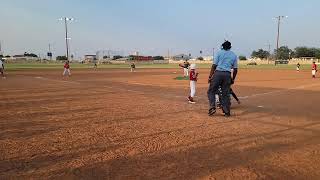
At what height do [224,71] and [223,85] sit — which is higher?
[224,71]

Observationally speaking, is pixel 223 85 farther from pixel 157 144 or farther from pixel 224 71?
pixel 157 144

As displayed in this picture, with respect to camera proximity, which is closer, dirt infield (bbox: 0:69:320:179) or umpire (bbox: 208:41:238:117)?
dirt infield (bbox: 0:69:320:179)

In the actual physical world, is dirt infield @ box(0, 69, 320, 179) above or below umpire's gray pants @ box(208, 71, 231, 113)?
below

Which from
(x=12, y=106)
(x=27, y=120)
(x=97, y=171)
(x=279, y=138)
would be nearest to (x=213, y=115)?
(x=279, y=138)

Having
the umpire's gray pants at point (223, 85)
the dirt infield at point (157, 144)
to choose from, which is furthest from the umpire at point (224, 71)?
the dirt infield at point (157, 144)

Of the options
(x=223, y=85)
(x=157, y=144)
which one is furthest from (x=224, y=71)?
→ (x=157, y=144)

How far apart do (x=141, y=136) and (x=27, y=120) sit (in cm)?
322

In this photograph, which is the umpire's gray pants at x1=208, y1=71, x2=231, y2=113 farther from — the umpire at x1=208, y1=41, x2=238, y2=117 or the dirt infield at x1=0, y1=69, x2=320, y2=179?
the dirt infield at x1=0, y1=69, x2=320, y2=179

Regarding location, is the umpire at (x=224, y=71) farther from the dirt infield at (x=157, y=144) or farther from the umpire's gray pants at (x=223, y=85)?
the dirt infield at (x=157, y=144)

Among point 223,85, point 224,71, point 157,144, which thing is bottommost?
point 157,144

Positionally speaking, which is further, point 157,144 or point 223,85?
point 223,85

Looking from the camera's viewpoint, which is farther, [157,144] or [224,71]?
[224,71]

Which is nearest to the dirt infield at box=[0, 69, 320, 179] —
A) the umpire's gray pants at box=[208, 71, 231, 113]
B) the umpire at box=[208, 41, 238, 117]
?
the umpire's gray pants at box=[208, 71, 231, 113]

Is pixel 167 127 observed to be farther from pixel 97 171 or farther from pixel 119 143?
pixel 97 171
